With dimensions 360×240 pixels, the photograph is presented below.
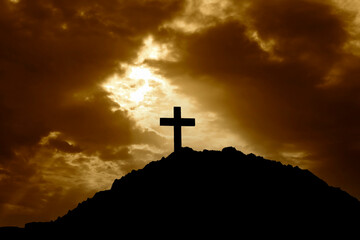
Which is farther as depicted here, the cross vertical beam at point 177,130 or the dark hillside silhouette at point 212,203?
the cross vertical beam at point 177,130

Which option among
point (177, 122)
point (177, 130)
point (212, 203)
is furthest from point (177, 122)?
point (212, 203)

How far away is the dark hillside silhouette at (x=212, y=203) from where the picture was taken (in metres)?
18.0

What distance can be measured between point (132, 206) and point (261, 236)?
6663 mm

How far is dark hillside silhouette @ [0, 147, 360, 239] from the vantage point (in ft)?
59.0

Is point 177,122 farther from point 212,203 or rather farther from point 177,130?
point 212,203

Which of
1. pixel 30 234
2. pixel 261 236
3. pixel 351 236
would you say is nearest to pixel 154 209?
pixel 261 236

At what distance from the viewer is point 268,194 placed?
776 inches

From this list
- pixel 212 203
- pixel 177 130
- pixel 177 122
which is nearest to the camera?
pixel 212 203

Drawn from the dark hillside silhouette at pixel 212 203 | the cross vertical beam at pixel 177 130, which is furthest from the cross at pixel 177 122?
the dark hillside silhouette at pixel 212 203

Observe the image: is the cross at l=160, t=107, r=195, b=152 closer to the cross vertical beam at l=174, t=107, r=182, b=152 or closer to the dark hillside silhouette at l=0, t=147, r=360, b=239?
the cross vertical beam at l=174, t=107, r=182, b=152

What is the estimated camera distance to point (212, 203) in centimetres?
1878

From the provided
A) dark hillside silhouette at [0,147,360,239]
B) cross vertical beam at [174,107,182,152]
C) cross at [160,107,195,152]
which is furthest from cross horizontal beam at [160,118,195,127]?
dark hillside silhouette at [0,147,360,239]

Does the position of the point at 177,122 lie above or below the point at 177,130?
above

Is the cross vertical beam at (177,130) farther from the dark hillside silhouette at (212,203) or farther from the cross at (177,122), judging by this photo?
the dark hillside silhouette at (212,203)
